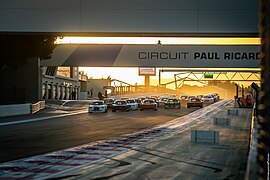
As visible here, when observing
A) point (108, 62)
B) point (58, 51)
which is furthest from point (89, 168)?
point (58, 51)

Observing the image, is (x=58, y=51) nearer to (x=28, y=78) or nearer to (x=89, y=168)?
(x=28, y=78)

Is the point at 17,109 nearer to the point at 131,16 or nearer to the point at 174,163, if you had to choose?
the point at 131,16

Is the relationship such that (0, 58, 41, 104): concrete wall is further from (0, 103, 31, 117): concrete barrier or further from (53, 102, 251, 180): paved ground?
(53, 102, 251, 180): paved ground

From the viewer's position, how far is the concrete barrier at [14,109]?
1327 inches

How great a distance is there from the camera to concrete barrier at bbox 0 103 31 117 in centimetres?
3371

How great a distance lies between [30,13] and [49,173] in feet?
29.3

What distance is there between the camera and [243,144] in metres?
16.6

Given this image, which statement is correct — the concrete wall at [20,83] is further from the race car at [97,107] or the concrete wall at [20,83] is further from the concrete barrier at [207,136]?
the concrete barrier at [207,136]

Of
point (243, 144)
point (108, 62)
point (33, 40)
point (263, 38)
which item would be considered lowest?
point (243, 144)

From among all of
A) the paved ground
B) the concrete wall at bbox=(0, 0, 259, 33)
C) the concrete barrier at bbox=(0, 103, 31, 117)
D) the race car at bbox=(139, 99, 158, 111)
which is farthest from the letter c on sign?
the race car at bbox=(139, 99, 158, 111)

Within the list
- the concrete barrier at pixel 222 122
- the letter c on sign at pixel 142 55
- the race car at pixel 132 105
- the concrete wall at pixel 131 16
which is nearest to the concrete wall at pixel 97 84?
the race car at pixel 132 105

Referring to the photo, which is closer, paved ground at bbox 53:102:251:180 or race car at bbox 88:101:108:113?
paved ground at bbox 53:102:251:180

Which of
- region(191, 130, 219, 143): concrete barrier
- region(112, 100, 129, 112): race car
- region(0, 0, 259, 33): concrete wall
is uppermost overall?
region(0, 0, 259, 33): concrete wall

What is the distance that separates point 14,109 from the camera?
35.5 meters
